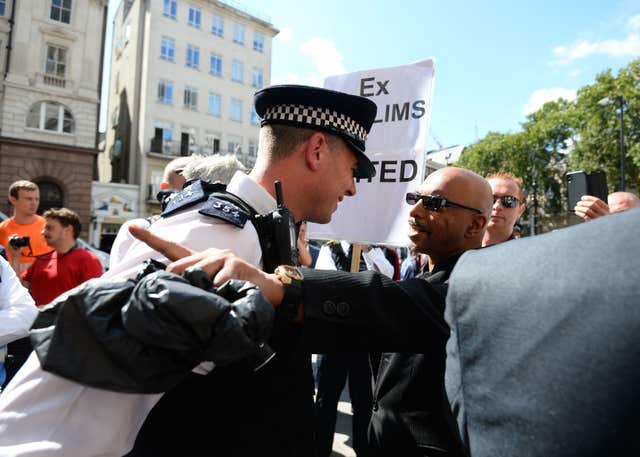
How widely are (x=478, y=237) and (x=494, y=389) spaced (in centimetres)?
164

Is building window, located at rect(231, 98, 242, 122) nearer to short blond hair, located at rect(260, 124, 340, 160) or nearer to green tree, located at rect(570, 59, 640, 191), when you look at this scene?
green tree, located at rect(570, 59, 640, 191)

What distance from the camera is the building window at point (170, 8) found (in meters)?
27.8

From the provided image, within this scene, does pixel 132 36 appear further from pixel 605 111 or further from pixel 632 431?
pixel 632 431

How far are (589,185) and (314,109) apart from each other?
2.39 m

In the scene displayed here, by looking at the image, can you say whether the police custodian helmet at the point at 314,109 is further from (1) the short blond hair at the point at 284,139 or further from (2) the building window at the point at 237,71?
(2) the building window at the point at 237,71

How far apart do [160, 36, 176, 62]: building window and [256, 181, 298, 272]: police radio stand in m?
29.9

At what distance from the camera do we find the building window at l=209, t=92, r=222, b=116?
29.8m

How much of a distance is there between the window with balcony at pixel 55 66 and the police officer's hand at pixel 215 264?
978 inches

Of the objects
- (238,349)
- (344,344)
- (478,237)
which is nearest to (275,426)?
(344,344)

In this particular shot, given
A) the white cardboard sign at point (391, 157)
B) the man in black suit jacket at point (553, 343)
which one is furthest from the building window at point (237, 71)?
the man in black suit jacket at point (553, 343)

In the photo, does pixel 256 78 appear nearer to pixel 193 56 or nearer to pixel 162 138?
pixel 193 56

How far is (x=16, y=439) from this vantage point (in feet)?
3.14

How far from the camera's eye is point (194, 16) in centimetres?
2912

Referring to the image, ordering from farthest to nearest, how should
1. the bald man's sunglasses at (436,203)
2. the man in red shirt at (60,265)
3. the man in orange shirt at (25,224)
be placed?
the man in orange shirt at (25,224), the man in red shirt at (60,265), the bald man's sunglasses at (436,203)
